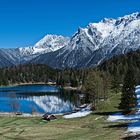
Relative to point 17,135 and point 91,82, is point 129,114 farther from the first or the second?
point 91,82

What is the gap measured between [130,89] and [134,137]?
4679cm

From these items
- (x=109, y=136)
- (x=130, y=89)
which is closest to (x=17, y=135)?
(x=109, y=136)

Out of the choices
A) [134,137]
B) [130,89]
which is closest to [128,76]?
[130,89]

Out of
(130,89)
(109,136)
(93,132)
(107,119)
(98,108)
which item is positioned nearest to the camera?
(109,136)

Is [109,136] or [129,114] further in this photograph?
[129,114]

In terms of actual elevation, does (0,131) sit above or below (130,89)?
below

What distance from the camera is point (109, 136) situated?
67688 mm

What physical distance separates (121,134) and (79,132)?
12275 millimetres

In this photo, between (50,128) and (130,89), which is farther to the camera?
(130,89)

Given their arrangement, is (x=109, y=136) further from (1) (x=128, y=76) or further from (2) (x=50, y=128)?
(1) (x=128, y=76)

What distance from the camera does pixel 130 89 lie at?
109m

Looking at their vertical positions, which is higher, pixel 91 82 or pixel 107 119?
pixel 91 82

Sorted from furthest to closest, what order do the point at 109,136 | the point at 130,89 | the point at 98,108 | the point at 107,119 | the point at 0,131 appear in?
the point at 98,108 → the point at 130,89 → the point at 107,119 → the point at 0,131 → the point at 109,136

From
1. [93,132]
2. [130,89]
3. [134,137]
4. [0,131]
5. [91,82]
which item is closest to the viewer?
[134,137]
